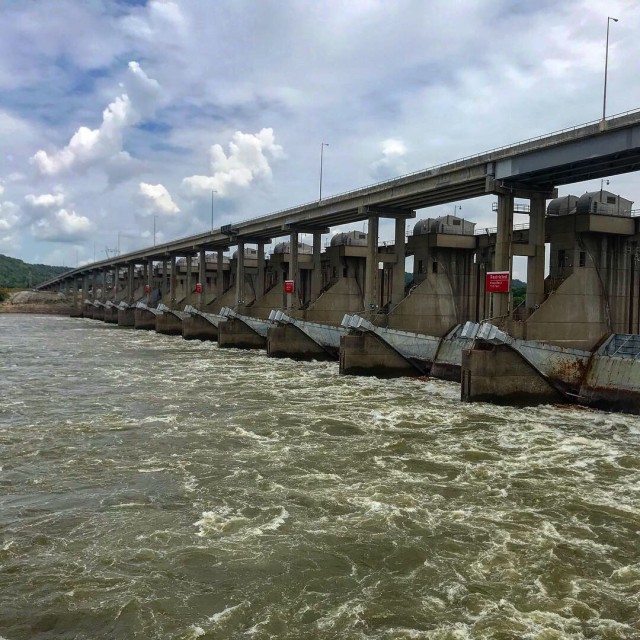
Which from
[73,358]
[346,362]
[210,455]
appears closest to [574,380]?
[346,362]

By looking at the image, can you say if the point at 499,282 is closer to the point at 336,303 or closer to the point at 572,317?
→ the point at 572,317

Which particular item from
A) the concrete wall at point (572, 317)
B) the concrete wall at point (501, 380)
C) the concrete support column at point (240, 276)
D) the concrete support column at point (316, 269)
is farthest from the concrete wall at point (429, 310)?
the concrete support column at point (240, 276)

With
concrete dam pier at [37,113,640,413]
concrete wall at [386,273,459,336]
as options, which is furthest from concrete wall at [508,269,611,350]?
concrete wall at [386,273,459,336]

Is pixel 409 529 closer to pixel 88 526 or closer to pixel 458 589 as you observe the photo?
pixel 458 589

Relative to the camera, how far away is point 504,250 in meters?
29.3

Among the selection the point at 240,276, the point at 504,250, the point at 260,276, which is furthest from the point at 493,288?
the point at 240,276

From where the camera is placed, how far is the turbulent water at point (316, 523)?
29.1 feet

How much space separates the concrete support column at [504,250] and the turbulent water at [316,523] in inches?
257

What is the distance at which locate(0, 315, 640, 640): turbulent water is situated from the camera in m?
8.87

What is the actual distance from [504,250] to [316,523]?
2057 cm

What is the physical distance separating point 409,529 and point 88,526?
20.6ft

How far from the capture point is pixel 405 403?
26797 mm

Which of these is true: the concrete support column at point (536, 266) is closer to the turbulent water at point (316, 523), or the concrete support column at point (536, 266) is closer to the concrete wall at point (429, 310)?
the turbulent water at point (316, 523)

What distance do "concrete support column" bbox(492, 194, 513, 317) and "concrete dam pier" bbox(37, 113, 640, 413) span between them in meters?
0.05
